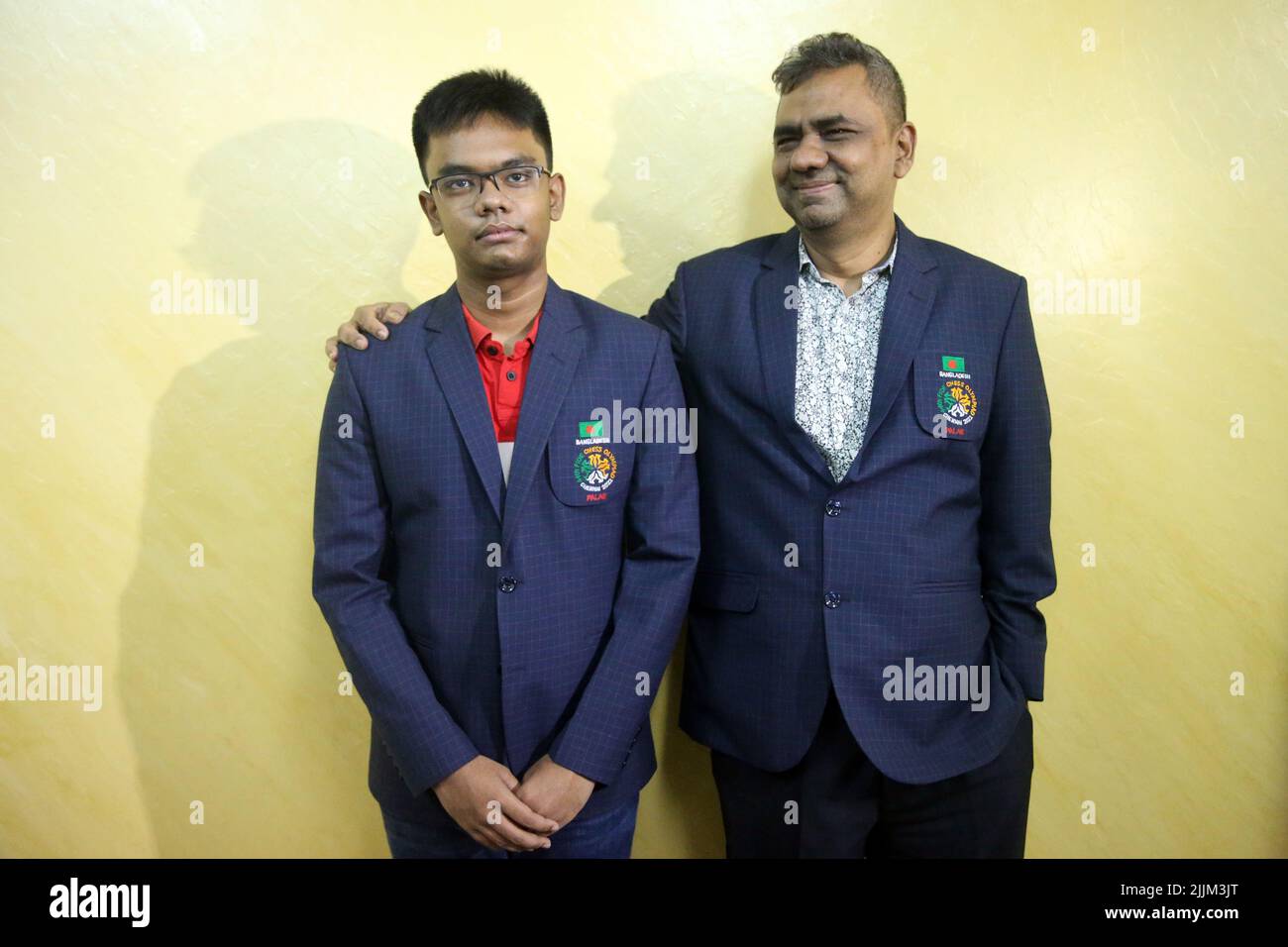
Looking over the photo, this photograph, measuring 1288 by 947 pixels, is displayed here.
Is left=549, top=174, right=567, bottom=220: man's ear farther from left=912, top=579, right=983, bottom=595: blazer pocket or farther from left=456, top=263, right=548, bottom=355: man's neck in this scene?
left=912, top=579, right=983, bottom=595: blazer pocket

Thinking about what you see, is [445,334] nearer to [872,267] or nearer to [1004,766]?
[872,267]

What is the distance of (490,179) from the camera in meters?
1.64

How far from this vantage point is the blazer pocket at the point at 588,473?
5.50ft

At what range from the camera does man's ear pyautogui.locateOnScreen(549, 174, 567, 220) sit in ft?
5.72

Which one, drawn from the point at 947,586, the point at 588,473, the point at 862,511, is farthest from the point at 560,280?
the point at 947,586

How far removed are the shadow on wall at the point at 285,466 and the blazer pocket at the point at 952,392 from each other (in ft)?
1.97

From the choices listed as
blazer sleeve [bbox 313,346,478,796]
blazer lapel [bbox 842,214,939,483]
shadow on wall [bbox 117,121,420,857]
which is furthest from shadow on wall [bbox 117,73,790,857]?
blazer sleeve [bbox 313,346,478,796]

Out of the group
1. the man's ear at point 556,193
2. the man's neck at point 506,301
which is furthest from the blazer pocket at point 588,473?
the man's ear at point 556,193

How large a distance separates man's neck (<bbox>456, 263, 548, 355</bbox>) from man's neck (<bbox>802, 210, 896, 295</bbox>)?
51cm

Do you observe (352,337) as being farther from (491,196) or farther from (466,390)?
(491,196)

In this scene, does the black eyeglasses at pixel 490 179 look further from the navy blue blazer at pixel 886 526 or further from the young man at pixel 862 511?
the navy blue blazer at pixel 886 526

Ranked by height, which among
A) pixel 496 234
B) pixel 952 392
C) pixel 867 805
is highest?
pixel 496 234

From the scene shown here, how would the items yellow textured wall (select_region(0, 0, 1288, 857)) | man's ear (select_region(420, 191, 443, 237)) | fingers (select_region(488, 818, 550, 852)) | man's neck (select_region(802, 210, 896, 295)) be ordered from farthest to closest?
1. yellow textured wall (select_region(0, 0, 1288, 857))
2. man's neck (select_region(802, 210, 896, 295))
3. man's ear (select_region(420, 191, 443, 237))
4. fingers (select_region(488, 818, 550, 852))

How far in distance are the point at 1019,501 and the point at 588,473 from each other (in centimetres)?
79
